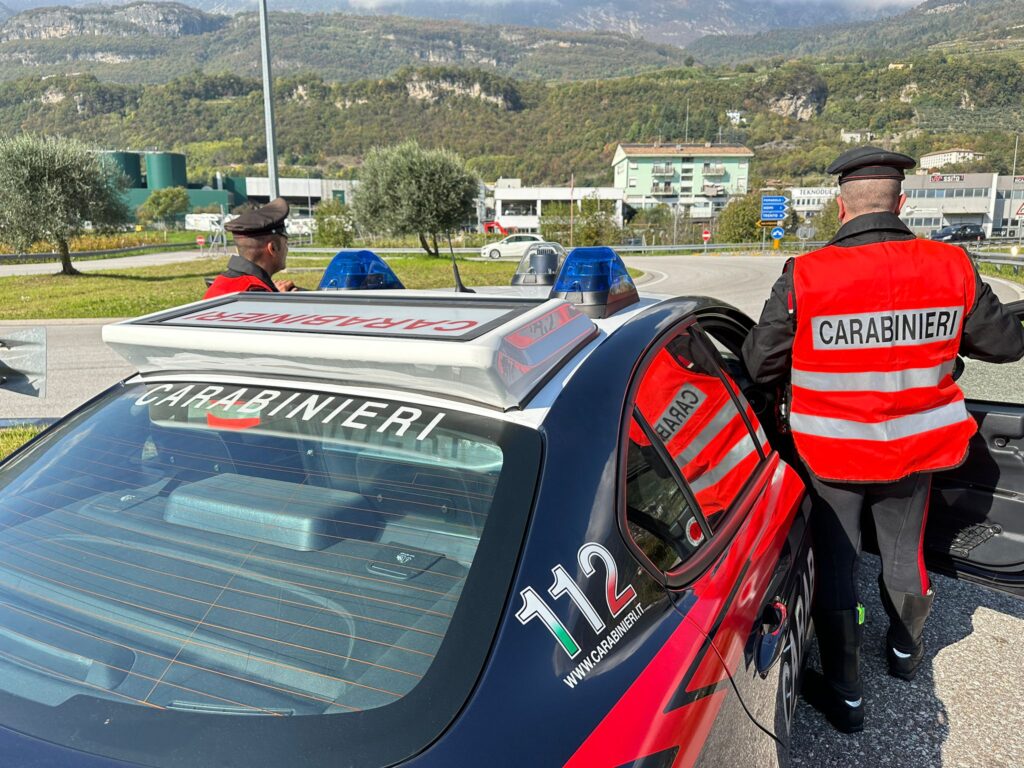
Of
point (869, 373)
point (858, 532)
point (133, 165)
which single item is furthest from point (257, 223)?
point (133, 165)

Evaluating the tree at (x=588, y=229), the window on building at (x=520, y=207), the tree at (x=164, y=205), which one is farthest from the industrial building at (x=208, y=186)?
the tree at (x=588, y=229)

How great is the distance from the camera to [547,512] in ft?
4.15

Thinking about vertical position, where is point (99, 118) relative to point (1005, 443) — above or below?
above

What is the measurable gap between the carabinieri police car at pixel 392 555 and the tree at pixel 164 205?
280 ft

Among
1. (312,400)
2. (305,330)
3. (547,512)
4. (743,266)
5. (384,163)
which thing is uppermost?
(384,163)

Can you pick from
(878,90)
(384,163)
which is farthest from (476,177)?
(878,90)

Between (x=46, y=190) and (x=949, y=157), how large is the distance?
124697 millimetres

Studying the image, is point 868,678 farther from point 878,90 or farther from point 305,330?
point 878,90

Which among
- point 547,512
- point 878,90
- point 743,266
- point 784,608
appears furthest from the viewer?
point 878,90

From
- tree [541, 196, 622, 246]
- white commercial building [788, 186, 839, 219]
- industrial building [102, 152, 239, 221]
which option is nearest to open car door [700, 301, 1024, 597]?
tree [541, 196, 622, 246]

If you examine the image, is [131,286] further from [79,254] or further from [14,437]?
[79,254]

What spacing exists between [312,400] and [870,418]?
1.71 metres

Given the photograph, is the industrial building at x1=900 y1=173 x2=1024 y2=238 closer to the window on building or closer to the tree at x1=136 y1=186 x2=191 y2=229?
the window on building

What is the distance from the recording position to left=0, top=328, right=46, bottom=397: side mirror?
3332 millimetres
